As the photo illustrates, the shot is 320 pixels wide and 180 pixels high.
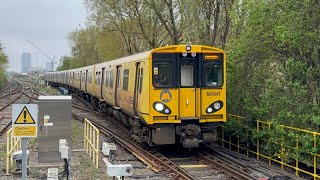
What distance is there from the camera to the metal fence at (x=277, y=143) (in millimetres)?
10383

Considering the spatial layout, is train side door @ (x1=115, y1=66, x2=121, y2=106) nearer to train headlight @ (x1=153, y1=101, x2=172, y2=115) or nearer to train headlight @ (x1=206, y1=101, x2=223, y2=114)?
train headlight @ (x1=153, y1=101, x2=172, y2=115)

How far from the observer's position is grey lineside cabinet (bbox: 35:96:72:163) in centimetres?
1199

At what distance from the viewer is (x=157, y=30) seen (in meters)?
30.2

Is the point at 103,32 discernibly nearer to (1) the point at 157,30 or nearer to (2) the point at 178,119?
(1) the point at 157,30

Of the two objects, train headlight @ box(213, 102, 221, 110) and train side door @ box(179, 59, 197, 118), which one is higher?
train side door @ box(179, 59, 197, 118)

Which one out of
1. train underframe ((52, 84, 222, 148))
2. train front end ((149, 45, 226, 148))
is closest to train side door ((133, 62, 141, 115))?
train underframe ((52, 84, 222, 148))

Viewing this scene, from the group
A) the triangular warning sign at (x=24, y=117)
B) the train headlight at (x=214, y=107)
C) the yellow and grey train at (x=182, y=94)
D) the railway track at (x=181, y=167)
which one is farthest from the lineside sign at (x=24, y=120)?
the train headlight at (x=214, y=107)

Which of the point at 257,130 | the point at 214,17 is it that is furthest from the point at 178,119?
the point at 214,17

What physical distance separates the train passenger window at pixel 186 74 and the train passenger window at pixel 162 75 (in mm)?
390

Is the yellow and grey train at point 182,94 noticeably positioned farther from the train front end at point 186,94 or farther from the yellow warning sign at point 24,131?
the yellow warning sign at point 24,131

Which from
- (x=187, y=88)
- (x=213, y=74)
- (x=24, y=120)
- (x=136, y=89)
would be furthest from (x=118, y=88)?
(x=24, y=120)

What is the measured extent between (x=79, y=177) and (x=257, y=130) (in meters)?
5.16

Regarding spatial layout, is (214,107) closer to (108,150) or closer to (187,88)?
(187,88)

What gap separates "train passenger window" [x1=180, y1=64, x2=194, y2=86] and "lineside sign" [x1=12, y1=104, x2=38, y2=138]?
6.28m
